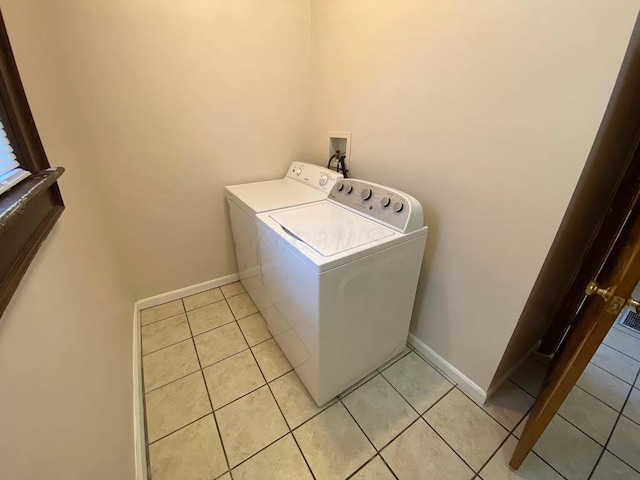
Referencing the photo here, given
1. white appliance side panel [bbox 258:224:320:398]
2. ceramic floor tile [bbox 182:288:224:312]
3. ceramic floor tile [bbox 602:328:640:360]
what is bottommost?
ceramic floor tile [bbox 182:288:224:312]

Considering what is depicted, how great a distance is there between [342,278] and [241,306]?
1.25 metres

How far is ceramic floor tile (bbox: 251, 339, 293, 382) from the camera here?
154 cm

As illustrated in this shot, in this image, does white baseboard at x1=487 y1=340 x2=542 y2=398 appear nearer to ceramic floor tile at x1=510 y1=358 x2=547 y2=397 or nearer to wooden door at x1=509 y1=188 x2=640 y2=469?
ceramic floor tile at x1=510 y1=358 x2=547 y2=397

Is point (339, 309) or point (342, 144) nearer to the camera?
point (339, 309)

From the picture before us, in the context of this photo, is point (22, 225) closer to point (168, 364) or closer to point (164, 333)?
point (168, 364)

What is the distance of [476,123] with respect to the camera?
3.67 feet

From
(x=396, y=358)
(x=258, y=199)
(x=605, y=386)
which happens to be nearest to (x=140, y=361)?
(x=258, y=199)

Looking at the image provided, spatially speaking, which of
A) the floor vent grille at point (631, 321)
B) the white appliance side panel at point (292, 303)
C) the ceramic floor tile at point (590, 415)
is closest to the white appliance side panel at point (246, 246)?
the white appliance side panel at point (292, 303)

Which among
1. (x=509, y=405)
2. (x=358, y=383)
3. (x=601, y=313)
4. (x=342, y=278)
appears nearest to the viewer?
(x=601, y=313)

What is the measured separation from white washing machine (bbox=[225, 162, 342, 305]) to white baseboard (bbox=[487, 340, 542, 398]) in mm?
1373

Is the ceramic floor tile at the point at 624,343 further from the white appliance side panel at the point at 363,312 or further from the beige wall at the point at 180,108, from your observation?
the beige wall at the point at 180,108

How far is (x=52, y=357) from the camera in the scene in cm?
63

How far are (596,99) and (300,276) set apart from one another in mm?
1135

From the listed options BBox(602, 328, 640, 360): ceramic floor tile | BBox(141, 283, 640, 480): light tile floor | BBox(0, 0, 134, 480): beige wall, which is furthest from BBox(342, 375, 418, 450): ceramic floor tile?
BBox(602, 328, 640, 360): ceramic floor tile
